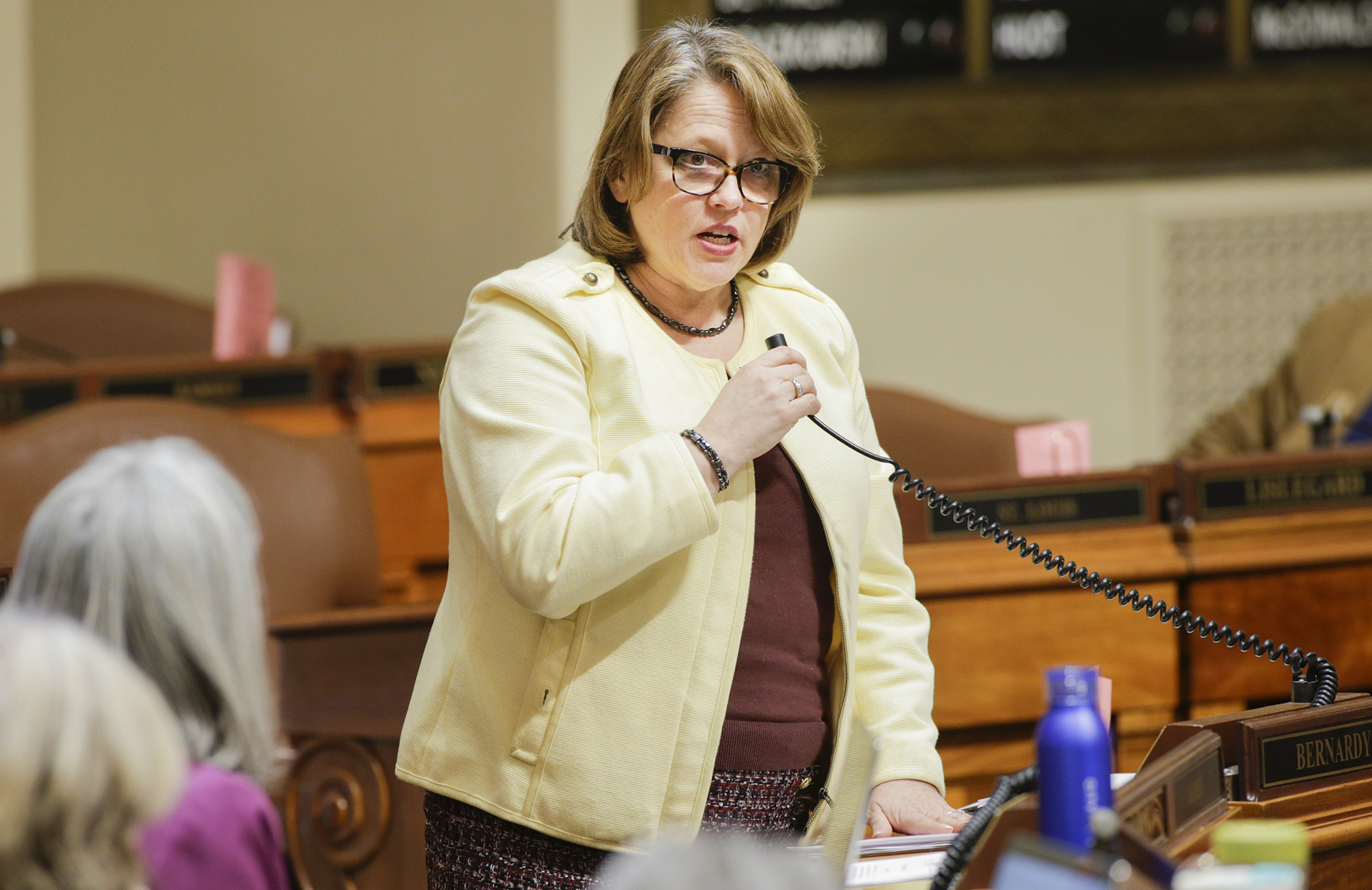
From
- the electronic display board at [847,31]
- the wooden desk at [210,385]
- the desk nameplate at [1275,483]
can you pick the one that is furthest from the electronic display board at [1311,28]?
the wooden desk at [210,385]

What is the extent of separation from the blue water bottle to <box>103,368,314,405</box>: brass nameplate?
2.57 m

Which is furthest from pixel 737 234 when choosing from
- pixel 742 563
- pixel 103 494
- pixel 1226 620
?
pixel 1226 620

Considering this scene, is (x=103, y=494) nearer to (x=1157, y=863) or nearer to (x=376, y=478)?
(x=1157, y=863)

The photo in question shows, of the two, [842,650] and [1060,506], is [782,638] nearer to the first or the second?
[842,650]

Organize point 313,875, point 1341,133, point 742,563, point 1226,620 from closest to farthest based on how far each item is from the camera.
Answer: point 742,563 < point 313,875 < point 1226,620 < point 1341,133

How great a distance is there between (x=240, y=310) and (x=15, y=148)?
184 cm

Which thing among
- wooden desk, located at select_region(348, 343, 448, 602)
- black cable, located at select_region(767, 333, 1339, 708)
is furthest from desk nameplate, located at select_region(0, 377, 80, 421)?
black cable, located at select_region(767, 333, 1339, 708)

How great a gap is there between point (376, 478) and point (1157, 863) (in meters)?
2.58

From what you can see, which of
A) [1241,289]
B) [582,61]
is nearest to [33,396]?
[582,61]

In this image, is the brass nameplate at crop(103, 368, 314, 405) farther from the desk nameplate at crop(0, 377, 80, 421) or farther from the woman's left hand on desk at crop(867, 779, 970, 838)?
the woman's left hand on desk at crop(867, 779, 970, 838)

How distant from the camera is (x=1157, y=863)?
1.08 meters

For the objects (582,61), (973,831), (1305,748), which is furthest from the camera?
(582,61)

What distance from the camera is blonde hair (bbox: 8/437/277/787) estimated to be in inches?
42.8

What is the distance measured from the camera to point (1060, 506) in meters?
2.68
